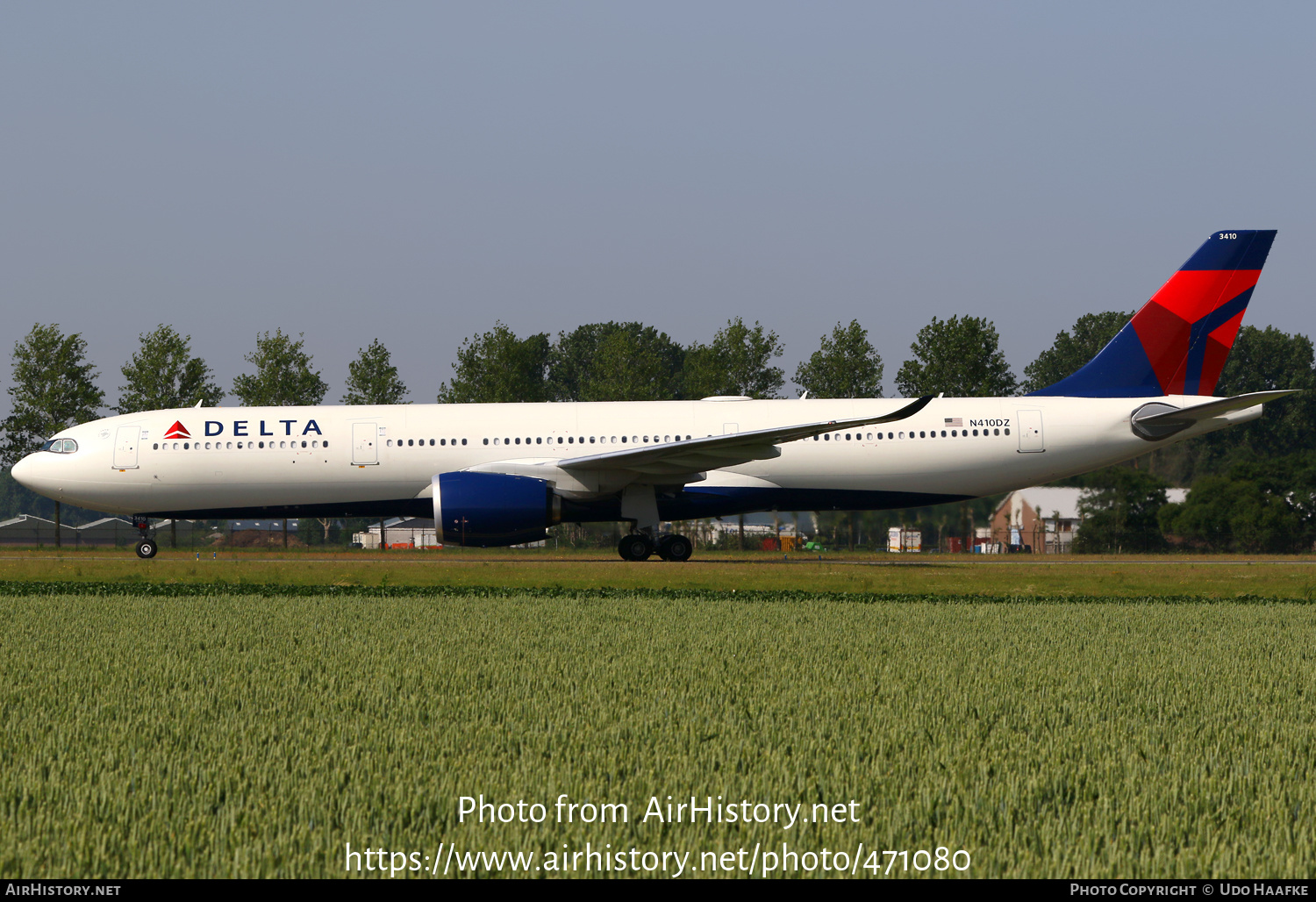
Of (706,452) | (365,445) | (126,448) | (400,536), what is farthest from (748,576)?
(400,536)

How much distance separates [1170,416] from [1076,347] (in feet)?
276

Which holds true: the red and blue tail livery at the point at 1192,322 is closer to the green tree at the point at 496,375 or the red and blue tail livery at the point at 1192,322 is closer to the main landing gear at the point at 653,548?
the main landing gear at the point at 653,548

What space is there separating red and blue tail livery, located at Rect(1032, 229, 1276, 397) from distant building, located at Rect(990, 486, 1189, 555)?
17917mm

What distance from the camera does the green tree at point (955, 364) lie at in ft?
149

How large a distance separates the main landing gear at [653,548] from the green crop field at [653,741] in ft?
35.0

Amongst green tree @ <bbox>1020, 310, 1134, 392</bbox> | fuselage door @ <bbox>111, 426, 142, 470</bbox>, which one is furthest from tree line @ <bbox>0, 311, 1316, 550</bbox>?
green tree @ <bbox>1020, 310, 1134, 392</bbox>

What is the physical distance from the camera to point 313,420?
22.5 m

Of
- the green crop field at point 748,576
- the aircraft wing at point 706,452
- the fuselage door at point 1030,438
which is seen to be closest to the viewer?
the green crop field at point 748,576

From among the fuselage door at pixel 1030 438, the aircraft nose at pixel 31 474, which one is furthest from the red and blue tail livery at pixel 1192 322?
the aircraft nose at pixel 31 474

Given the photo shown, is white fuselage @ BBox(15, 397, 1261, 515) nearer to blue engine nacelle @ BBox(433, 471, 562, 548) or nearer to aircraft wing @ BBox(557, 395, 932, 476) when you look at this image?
aircraft wing @ BBox(557, 395, 932, 476)

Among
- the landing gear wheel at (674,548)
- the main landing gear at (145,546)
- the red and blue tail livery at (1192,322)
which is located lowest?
the landing gear wheel at (674,548)

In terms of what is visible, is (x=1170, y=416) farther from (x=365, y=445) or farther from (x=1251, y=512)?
(x=1251, y=512)

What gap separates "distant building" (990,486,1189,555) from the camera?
1714 inches
